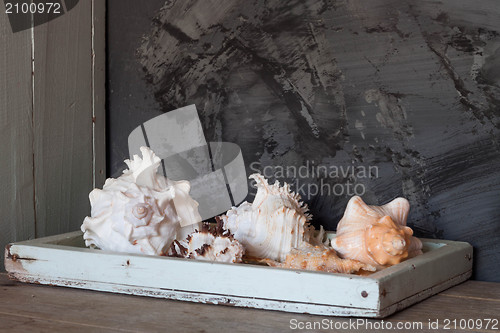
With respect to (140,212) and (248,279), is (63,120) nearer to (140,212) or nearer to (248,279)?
(140,212)

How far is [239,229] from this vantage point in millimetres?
1125

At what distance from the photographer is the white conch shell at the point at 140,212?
3.56 feet

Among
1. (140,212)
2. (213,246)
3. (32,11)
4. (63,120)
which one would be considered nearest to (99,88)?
(63,120)

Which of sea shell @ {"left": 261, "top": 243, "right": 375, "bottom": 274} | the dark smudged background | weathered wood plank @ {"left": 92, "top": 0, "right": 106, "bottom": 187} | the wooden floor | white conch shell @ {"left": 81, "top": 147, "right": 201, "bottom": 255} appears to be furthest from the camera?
weathered wood plank @ {"left": 92, "top": 0, "right": 106, "bottom": 187}

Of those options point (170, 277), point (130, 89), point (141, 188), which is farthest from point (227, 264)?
point (130, 89)

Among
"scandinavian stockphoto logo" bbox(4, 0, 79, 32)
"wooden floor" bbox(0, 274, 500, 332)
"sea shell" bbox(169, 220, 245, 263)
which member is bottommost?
"wooden floor" bbox(0, 274, 500, 332)

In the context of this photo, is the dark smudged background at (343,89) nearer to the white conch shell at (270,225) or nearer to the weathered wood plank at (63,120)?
the weathered wood plank at (63,120)

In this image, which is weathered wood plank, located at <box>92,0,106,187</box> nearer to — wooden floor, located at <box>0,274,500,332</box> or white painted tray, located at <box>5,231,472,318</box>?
white painted tray, located at <box>5,231,472,318</box>

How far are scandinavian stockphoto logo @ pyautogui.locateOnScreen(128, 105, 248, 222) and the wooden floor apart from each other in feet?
1.42

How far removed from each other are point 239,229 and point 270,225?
2.3 inches

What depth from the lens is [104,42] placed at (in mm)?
1507

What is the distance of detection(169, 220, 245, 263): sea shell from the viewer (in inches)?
39.8

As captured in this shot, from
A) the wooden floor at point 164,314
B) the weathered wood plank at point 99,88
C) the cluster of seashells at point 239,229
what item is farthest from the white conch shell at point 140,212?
A: the weathered wood plank at point 99,88

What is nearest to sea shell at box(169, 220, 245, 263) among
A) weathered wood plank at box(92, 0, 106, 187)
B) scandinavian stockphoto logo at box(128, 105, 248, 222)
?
scandinavian stockphoto logo at box(128, 105, 248, 222)
